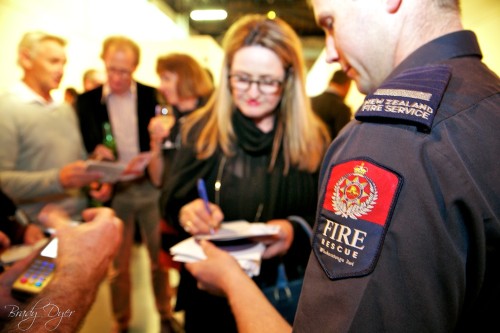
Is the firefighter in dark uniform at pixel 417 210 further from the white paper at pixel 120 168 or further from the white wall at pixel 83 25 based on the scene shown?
the white paper at pixel 120 168

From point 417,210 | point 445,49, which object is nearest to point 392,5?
point 445,49

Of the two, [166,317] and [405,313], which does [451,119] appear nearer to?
[405,313]

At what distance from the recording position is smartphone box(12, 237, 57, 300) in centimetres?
51

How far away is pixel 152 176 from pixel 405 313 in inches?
64.4

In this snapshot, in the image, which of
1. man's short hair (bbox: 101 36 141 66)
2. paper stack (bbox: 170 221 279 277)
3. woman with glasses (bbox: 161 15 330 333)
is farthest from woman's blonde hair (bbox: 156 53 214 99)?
paper stack (bbox: 170 221 279 277)

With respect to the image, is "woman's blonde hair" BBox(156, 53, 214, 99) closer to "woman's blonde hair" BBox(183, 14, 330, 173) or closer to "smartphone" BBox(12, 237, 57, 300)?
"woman's blonde hair" BBox(183, 14, 330, 173)

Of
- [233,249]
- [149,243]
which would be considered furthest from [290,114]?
[149,243]

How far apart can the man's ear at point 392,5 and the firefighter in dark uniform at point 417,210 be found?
68 millimetres

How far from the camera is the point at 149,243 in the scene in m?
2.27

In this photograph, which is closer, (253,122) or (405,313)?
(405,313)

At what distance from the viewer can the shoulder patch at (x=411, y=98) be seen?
1.43 feet

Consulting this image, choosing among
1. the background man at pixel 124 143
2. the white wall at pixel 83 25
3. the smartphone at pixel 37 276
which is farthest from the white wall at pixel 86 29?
the smartphone at pixel 37 276
